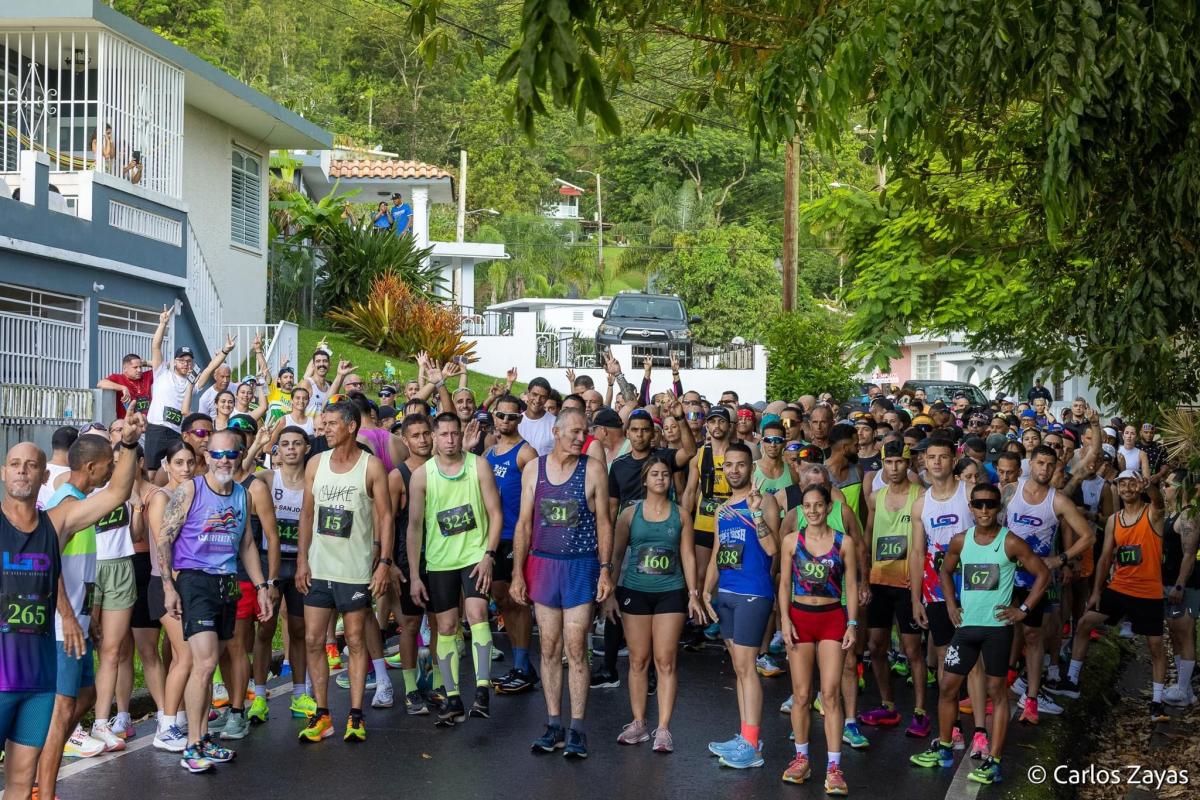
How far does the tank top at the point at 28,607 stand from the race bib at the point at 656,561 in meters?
3.65

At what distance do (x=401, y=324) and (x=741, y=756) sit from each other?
18876 mm

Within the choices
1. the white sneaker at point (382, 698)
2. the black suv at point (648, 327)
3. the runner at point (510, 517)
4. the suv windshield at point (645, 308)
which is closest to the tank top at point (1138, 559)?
the runner at point (510, 517)

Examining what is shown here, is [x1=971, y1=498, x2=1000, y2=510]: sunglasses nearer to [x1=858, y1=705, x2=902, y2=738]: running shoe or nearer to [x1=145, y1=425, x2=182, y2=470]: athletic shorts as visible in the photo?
[x1=858, y1=705, x2=902, y2=738]: running shoe

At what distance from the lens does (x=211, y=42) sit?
45750 millimetres

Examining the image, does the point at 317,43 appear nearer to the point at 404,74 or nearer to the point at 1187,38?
the point at 404,74

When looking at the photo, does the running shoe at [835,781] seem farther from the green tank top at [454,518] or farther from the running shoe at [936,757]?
the green tank top at [454,518]

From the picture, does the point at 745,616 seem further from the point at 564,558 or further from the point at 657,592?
the point at 564,558

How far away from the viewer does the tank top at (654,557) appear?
8.72 m

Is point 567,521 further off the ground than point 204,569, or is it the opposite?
point 567,521

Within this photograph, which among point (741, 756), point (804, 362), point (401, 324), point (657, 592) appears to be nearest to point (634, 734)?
point (741, 756)

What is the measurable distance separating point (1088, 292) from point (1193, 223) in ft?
2.87

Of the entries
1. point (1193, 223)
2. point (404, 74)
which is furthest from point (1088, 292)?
point (404, 74)

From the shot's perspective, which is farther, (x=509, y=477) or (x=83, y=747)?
(x=509, y=477)

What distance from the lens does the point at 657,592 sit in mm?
8719
